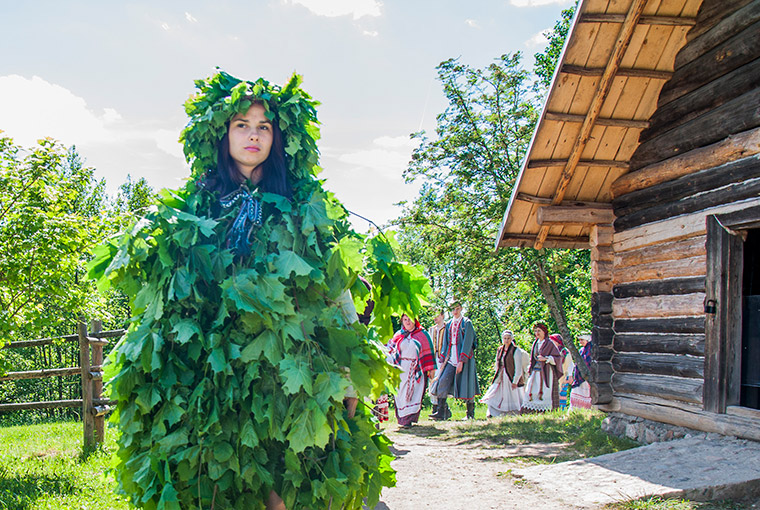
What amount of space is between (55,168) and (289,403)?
590 cm

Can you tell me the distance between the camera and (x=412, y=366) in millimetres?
10484

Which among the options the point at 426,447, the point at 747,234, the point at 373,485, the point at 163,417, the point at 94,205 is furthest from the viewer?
the point at 94,205

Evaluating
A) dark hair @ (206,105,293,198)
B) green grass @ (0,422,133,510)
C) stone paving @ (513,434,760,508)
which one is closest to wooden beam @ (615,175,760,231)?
stone paving @ (513,434,760,508)

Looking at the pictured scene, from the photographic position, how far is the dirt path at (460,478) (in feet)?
16.0

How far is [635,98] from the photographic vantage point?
6.52 meters

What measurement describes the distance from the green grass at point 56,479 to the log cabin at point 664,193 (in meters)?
5.21

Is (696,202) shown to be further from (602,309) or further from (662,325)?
(602,309)

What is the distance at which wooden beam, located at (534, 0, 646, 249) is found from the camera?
565 centimetres

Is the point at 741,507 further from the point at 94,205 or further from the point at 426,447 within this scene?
the point at 94,205

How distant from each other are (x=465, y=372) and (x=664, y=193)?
6230 millimetres

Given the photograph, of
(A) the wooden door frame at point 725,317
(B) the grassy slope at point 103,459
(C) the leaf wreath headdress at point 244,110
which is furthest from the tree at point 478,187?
(C) the leaf wreath headdress at point 244,110

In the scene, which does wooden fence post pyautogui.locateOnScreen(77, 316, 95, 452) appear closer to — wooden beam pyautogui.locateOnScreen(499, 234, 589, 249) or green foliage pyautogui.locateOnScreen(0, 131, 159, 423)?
green foliage pyautogui.locateOnScreen(0, 131, 159, 423)

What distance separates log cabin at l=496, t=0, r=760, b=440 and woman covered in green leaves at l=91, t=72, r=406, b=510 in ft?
14.6

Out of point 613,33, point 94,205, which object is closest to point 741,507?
point 613,33
